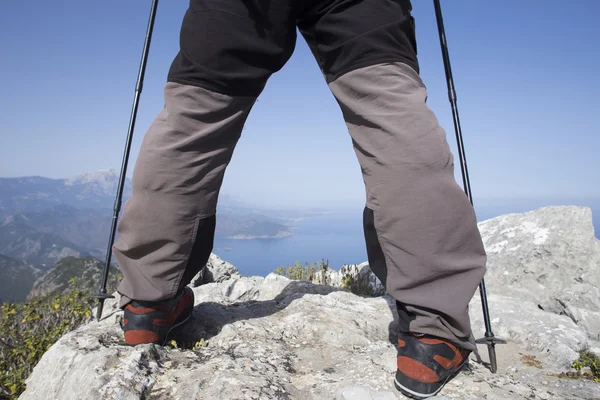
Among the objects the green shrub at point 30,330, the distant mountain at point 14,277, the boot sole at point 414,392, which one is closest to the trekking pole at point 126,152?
the green shrub at point 30,330

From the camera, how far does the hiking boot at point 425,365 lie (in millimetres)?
1779

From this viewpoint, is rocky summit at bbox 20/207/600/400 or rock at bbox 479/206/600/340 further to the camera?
rock at bbox 479/206/600/340

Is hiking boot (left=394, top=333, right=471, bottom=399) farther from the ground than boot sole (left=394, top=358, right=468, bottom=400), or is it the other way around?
hiking boot (left=394, top=333, right=471, bottom=399)

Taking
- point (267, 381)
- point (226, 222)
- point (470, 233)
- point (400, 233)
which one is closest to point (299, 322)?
point (267, 381)

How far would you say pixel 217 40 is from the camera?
1.98m

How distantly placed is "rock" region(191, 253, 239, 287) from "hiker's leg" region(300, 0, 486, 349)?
4711 mm

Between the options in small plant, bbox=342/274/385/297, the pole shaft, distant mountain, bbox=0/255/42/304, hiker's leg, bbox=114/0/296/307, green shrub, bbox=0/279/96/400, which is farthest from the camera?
distant mountain, bbox=0/255/42/304

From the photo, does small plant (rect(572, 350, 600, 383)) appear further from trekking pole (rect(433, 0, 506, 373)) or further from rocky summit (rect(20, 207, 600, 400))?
trekking pole (rect(433, 0, 506, 373))

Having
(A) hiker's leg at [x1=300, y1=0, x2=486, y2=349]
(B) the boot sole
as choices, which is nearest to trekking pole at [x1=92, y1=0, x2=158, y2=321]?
(A) hiker's leg at [x1=300, y1=0, x2=486, y2=349]

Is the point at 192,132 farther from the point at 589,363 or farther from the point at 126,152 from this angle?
the point at 589,363

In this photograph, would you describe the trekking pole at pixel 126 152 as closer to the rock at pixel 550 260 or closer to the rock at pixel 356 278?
the rock at pixel 356 278

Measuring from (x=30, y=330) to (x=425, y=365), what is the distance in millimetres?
4671

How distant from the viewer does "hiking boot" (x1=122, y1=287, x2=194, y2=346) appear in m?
2.17

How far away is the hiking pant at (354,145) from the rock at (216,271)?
4120 mm
